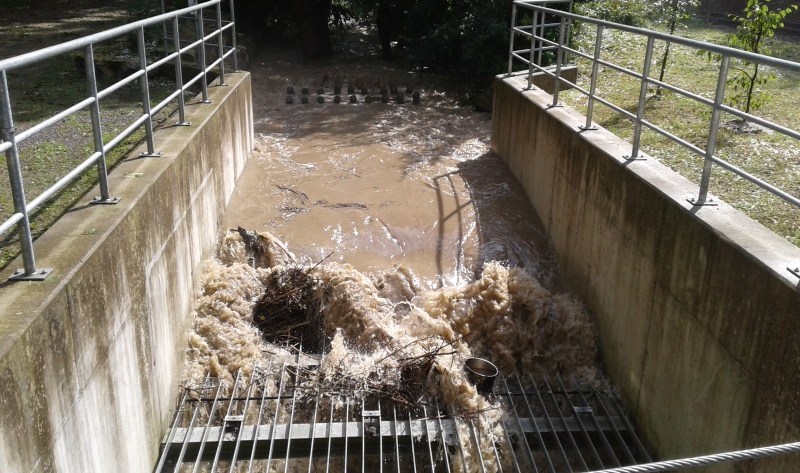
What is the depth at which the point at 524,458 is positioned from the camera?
18.4 ft

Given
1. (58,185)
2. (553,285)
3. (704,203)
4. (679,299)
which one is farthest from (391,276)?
(58,185)

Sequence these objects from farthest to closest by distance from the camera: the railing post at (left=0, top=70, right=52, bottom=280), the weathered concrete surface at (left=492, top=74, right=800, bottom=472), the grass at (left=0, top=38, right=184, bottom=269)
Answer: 1. the grass at (left=0, top=38, right=184, bottom=269)
2. the weathered concrete surface at (left=492, top=74, right=800, bottom=472)
3. the railing post at (left=0, top=70, right=52, bottom=280)

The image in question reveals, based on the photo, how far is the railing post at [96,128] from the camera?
4.31 m

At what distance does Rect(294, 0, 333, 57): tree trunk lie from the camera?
759 inches

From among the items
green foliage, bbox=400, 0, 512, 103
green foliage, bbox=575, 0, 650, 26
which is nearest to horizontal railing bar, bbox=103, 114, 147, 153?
green foliage, bbox=400, 0, 512, 103

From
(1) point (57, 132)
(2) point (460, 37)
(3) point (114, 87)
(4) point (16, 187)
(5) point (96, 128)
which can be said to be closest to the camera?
(4) point (16, 187)

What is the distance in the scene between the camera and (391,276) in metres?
7.73

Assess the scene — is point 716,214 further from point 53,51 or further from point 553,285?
point 53,51

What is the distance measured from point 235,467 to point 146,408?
79cm

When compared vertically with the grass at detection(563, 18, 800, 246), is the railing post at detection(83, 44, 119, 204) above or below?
above

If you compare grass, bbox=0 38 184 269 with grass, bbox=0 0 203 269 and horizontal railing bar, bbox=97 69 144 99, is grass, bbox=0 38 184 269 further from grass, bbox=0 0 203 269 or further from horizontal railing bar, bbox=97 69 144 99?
horizontal railing bar, bbox=97 69 144 99

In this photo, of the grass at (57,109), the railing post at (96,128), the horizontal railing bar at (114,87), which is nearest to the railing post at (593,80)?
the horizontal railing bar at (114,87)

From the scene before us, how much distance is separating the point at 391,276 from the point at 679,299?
3254mm

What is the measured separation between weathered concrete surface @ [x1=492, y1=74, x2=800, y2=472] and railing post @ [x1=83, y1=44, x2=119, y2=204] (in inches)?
153
